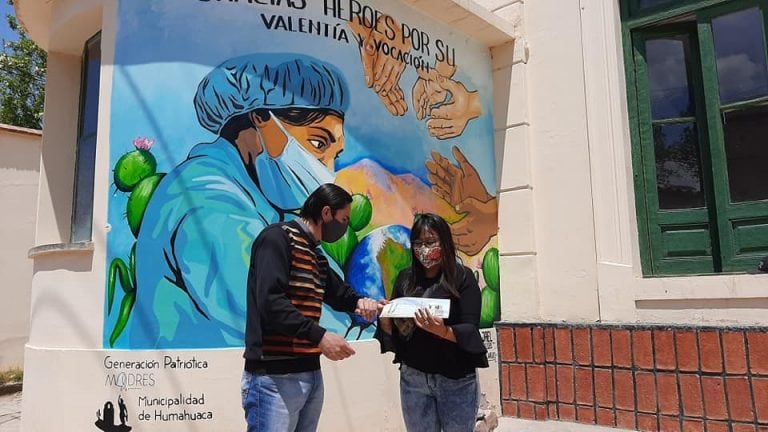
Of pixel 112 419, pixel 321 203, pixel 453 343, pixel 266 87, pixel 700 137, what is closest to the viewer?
pixel 453 343

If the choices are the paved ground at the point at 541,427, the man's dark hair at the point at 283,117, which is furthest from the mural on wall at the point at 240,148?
the paved ground at the point at 541,427

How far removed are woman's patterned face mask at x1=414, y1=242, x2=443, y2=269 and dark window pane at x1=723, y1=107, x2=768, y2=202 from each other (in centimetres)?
340

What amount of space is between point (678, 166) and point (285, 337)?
417cm

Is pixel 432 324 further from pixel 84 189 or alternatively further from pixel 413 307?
pixel 84 189

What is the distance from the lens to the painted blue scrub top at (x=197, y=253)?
4.18 m

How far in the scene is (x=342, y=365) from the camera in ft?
15.3

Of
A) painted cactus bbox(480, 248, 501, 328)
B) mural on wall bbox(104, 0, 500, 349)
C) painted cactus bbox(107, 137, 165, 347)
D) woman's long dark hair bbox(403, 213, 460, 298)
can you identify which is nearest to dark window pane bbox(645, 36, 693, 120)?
painted cactus bbox(480, 248, 501, 328)

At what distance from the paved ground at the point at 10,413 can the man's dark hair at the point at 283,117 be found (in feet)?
12.4

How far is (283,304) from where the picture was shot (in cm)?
258

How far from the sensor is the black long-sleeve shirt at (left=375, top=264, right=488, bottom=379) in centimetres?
280

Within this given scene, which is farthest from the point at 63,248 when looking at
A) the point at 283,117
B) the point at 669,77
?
the point at 669,77

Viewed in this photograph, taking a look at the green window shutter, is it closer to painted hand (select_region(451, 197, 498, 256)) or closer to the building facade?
the building facade

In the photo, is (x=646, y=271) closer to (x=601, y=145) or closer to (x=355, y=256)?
(x=601, y=145)

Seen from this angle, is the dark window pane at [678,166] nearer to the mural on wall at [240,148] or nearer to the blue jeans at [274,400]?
the mural on wall at [240,148]
